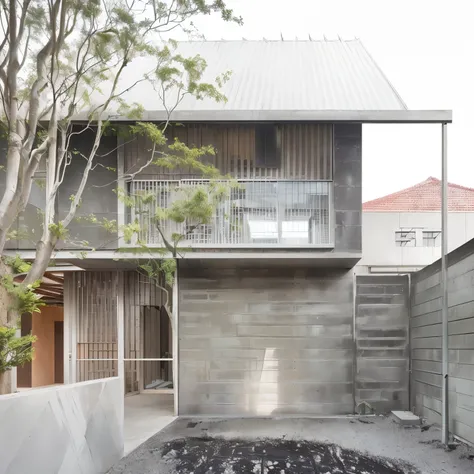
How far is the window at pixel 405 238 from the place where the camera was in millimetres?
14625

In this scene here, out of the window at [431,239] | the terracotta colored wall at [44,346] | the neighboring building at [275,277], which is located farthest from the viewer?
the window at [431,239]

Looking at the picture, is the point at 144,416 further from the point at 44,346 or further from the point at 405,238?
the point at 405,238

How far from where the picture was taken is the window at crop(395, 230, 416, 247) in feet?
48.0

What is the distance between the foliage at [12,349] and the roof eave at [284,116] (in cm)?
407

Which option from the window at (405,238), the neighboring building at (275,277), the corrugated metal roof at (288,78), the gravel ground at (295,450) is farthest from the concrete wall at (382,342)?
the window at (405,238)

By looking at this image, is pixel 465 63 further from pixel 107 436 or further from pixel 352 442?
pixel 107 436

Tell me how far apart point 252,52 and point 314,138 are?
3.56 m

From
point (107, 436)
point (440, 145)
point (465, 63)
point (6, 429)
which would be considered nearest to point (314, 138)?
point (440, 145)

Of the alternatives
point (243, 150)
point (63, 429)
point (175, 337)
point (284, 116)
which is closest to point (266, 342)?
point (175, 337)

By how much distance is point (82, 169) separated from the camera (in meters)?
9.04

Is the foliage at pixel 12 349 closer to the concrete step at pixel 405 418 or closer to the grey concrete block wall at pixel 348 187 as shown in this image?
the grey concrete block wall at pixel 348 187

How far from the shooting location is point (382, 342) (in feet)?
29.4

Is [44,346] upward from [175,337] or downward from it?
downward

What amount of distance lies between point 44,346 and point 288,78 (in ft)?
30.7
